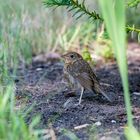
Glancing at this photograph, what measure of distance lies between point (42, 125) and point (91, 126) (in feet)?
1.42

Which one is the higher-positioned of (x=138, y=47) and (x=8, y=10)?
(x=8, y=10)

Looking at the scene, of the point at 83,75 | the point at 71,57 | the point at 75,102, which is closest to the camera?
the point at 75,102

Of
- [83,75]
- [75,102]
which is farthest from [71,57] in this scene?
[75,102]

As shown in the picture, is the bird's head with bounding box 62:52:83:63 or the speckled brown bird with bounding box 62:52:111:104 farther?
the bird's head with bounding box 62:52:83:63

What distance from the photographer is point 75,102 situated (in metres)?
6.76

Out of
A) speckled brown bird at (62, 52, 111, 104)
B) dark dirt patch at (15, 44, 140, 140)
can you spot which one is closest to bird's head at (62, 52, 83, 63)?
speckled brown bird at (62, 52, 111, 104)

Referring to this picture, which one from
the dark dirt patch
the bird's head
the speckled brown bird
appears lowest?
the dark dirt patch

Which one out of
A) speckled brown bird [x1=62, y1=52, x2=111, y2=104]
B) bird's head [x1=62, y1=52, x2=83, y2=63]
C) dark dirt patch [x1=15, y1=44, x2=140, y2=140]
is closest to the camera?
dark dirt patch [x1=15, y1=44, x2=140, y2=140]

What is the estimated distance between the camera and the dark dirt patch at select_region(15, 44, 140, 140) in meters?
5.48

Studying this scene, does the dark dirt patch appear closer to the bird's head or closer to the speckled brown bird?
the speckled brown bird

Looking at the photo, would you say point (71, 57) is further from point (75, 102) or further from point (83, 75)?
point (75, 102)

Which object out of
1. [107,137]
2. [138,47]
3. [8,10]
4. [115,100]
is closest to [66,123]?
[107,137]

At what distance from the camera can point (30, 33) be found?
9.86 m

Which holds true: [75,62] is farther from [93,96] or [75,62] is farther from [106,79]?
[106,79]
